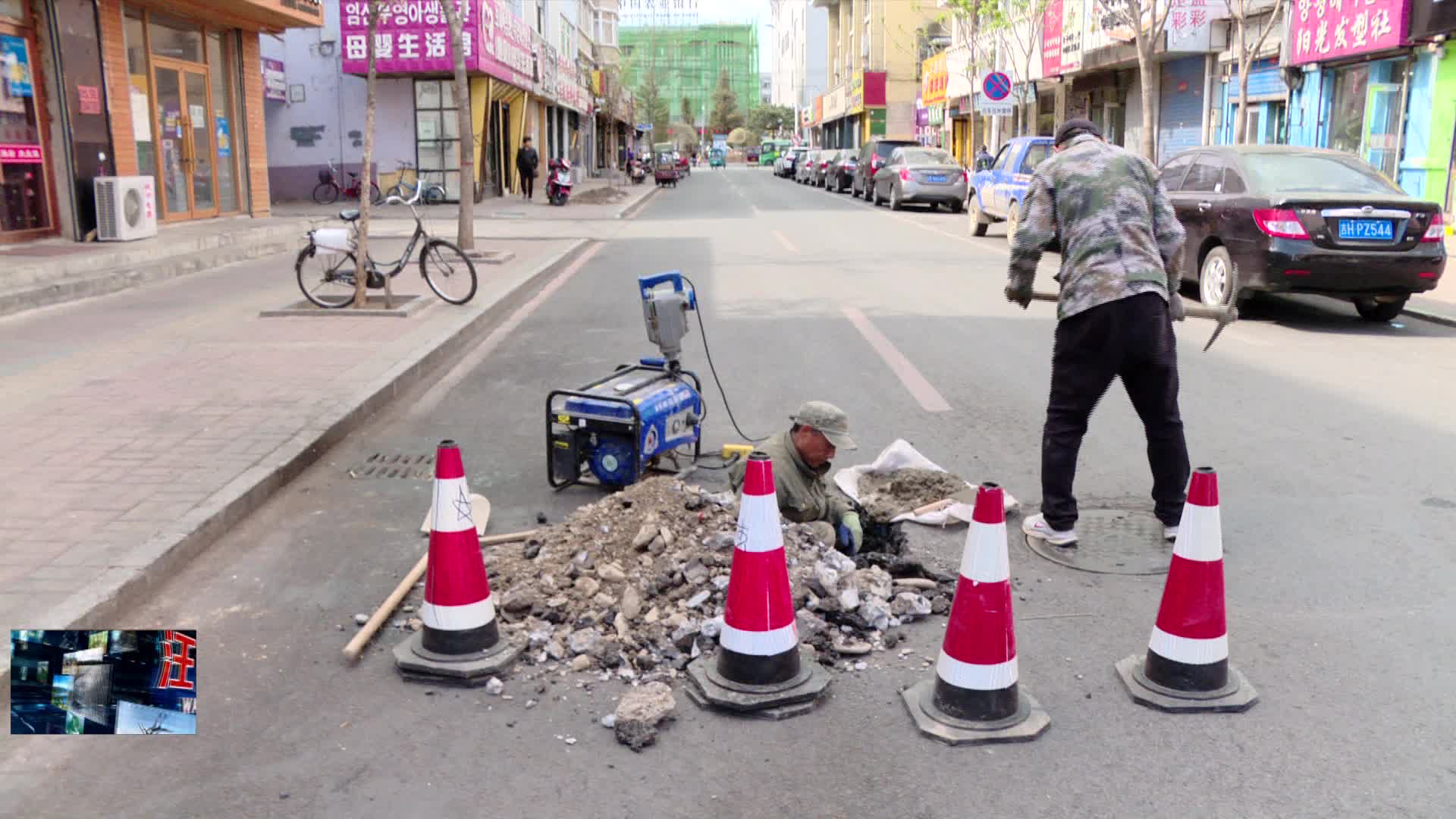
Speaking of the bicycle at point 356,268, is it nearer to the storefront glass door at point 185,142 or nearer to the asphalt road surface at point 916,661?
the asphalt road surface at point 916,661

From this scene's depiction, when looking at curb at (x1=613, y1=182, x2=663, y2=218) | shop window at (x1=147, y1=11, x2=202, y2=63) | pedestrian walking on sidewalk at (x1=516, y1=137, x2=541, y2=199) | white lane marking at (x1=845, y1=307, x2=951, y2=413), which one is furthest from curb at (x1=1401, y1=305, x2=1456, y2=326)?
pedestrian walking on sidewalk at (x1=516, y1=137, x2=541, y2=199)

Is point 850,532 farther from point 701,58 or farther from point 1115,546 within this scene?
point 701,58

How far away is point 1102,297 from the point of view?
4746mm

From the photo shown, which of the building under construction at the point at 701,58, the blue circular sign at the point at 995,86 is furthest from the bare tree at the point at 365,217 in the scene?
the building under construction at the point at 701,58

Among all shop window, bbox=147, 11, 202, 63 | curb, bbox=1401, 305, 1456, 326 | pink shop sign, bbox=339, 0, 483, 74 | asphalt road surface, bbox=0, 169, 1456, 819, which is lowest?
asphalt road surface, bbox=0, 169, 1456, 819

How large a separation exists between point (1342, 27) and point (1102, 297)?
722 inches

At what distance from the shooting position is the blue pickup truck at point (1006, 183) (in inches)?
760

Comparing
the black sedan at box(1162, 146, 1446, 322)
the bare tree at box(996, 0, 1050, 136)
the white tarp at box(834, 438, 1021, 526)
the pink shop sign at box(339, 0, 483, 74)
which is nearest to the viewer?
the white tarp at box(834, 438, 1021, 526)

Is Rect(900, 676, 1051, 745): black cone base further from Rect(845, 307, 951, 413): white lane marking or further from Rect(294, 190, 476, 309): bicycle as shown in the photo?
Rect(294, 190, 476, 309): bicycle

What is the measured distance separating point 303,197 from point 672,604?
31.3 meters

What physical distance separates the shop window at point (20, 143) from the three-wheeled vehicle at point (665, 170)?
36.1 metres

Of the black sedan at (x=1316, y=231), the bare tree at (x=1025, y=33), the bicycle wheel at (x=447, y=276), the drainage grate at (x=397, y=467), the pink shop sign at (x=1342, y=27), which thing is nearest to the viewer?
the drainage grate at (x=397, y=467)

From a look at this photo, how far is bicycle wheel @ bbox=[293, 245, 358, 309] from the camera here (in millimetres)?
11047

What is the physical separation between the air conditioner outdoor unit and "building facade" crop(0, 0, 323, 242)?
0.18 m
